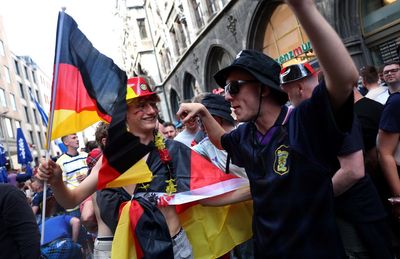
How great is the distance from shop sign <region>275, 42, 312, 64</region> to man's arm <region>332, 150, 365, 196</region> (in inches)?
300

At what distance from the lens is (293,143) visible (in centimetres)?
188

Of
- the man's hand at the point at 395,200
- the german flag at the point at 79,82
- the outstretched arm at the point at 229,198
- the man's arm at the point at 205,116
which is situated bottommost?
the man's hand at the point at 395,200

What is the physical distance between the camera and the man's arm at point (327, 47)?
1346mm

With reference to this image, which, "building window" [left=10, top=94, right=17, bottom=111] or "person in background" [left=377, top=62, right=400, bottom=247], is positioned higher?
"building window" [left=10, top=94, right=17, bottom=111]

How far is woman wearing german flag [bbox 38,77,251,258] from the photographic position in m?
2.33

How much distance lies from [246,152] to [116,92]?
0.99 metres

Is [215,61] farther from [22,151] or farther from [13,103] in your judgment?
[13,103]

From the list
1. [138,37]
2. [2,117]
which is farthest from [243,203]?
[2,117]

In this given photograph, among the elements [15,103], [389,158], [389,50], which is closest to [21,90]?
[15,103]

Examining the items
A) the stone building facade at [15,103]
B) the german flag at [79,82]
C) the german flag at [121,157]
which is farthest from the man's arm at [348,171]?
the stone building facade at [15,103]

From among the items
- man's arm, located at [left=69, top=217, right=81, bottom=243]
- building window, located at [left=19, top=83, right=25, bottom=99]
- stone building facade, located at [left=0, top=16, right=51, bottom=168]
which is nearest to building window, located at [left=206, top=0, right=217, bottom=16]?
man's arm, located at [left=69, top=217, right=81, bottom=243]

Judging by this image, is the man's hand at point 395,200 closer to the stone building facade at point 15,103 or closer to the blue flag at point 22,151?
the blue flag at point 22,151

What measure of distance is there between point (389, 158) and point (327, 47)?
5.61 feet

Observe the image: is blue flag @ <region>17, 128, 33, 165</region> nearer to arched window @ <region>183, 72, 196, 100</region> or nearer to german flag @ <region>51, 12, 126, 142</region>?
arched window @ <region>183, 72, 196, 100</region>
